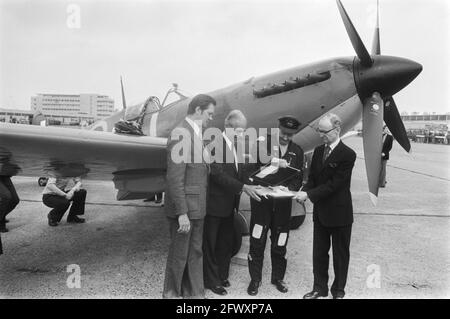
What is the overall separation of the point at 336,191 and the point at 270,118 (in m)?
1.75

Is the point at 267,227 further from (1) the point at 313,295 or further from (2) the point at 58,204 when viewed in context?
(2) the point at 58,204

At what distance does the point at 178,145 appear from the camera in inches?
107

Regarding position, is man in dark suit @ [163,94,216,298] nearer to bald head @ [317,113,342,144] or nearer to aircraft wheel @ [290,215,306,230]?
bald head @ [317,113,342,144]

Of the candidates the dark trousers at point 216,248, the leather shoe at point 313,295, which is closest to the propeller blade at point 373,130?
the leather shoe at point 313,295

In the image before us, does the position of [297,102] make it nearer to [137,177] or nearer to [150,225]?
[137,177]

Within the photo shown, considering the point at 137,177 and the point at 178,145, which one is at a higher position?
the point at 178,145

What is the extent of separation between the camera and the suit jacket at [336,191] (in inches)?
108

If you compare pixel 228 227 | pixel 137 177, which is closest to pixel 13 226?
pixel 137 177

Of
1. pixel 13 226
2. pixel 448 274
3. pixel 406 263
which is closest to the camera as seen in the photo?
pixel 448 274

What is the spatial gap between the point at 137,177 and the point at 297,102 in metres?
2.27

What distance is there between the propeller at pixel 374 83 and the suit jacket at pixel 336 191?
0.95m

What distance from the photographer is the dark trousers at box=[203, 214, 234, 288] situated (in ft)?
10.2

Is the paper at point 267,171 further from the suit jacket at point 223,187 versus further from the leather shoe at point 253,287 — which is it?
the leather shoe at point 253,287

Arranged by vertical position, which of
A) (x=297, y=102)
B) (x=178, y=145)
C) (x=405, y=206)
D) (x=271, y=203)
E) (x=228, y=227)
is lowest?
(x=405, y=206)
